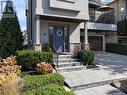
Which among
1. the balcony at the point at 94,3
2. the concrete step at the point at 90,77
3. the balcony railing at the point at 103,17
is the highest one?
the balcony at the point at 94,3

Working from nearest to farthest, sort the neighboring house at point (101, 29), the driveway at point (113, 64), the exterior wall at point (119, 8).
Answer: the driveway at point (113, 64) < the neighboring house at point (101, 29) < the exterior wall at point (119, 8)

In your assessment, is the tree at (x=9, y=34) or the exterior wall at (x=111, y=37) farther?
the exterior wall at (x=111, y=37)

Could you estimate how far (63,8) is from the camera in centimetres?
1598

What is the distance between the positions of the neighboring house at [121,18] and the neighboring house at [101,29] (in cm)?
148

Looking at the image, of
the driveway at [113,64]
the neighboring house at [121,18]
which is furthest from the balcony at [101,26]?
the driveway at [113,64]

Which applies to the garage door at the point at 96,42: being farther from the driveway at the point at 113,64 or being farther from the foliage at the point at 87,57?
the foliage at the point at 87,57

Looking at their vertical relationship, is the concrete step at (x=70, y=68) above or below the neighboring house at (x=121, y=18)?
below

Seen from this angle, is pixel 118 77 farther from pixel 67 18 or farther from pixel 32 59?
pixel 67 18

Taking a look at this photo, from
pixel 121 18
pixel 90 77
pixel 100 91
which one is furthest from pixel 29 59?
pixel 121 18

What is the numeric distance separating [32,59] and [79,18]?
641cm

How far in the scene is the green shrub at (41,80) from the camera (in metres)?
9.51

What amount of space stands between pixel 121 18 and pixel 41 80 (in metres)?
21.0

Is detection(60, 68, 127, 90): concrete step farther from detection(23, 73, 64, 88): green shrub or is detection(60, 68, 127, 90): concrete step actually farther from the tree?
the tree

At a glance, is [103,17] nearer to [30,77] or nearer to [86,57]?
[86,57]
